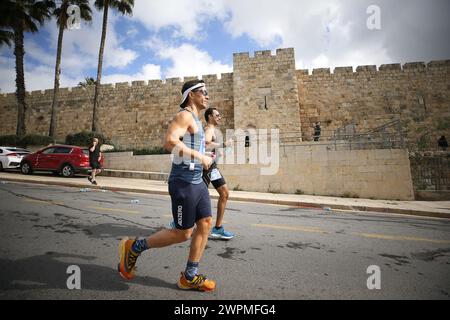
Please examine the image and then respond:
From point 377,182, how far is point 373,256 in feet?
27.1

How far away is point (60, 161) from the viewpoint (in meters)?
12.2

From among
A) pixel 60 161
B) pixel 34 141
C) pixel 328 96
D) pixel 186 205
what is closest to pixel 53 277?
pixel 186 205

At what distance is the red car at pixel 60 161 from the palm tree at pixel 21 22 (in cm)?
835

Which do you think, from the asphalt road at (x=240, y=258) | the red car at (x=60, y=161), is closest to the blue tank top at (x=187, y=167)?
the asphalt road at (x=240, y=258)

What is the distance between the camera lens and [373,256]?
3314 mm

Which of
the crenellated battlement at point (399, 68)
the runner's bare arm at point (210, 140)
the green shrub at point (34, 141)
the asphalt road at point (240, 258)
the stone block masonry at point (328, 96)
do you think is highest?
the crenellated battlement at point (399, 68)

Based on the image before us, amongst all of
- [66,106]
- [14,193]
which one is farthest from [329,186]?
[66,106]

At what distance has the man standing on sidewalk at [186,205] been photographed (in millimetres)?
2178

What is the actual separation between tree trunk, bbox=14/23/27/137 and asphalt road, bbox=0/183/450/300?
1757cm

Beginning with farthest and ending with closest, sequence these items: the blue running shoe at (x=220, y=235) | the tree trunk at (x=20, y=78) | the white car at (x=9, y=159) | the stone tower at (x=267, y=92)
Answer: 1. the tree trunk at (x=20, y=78)
2. the stone tower at (x=267, y=92)
3. the white car at (x=9, y=159)
4. the blue running shoe at (x=220, y=235)

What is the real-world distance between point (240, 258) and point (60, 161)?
40.8ft

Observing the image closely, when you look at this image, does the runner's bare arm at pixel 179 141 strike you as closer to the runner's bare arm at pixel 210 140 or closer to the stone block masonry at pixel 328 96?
the runner's bare arm at pixel 210 140

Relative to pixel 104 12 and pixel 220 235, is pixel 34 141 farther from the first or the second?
pixel 220 235

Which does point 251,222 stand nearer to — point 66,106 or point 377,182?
point 377,182
